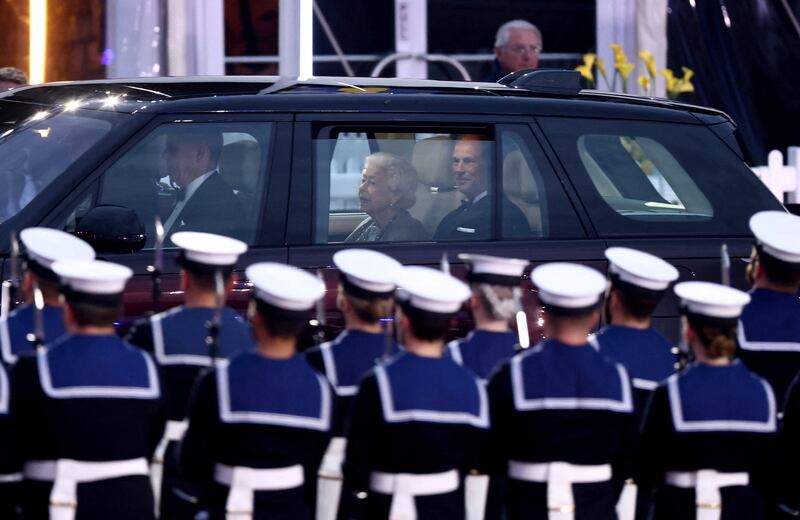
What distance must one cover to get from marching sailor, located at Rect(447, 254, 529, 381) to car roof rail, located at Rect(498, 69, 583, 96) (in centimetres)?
152

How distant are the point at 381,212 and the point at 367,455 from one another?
1644 mm

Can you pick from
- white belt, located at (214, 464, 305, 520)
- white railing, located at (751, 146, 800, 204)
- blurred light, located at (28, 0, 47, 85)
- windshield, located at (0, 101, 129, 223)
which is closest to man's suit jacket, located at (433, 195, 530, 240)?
windshield, located at (0, 101, 129, 223)

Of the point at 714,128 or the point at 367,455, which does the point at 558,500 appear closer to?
the point at 367,455

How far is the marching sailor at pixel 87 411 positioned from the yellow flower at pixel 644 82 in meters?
6.95

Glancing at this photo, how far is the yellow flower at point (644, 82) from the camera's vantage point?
11.0 m

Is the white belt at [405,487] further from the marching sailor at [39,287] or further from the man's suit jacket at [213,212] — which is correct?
the man's suit jacket at [213,212]

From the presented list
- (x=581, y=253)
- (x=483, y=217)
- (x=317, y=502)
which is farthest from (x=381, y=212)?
(x=317, y=502)

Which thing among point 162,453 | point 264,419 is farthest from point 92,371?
point 162,453

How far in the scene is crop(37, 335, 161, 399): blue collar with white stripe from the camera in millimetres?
4434

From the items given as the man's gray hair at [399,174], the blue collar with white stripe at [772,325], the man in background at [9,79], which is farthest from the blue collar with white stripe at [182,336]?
the man in background at [9,79]

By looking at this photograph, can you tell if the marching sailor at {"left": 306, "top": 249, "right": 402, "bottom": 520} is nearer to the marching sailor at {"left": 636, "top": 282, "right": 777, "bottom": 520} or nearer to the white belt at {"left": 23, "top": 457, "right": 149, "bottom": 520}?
the white belt at {"left": 23, "top": 457, "right": 149, "bottom": 520}

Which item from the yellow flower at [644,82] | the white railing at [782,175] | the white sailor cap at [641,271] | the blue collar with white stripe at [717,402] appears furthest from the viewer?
the yellow flower at [644,82]

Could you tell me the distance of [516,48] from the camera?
9.40 m

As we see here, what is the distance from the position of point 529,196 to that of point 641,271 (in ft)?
3.18
